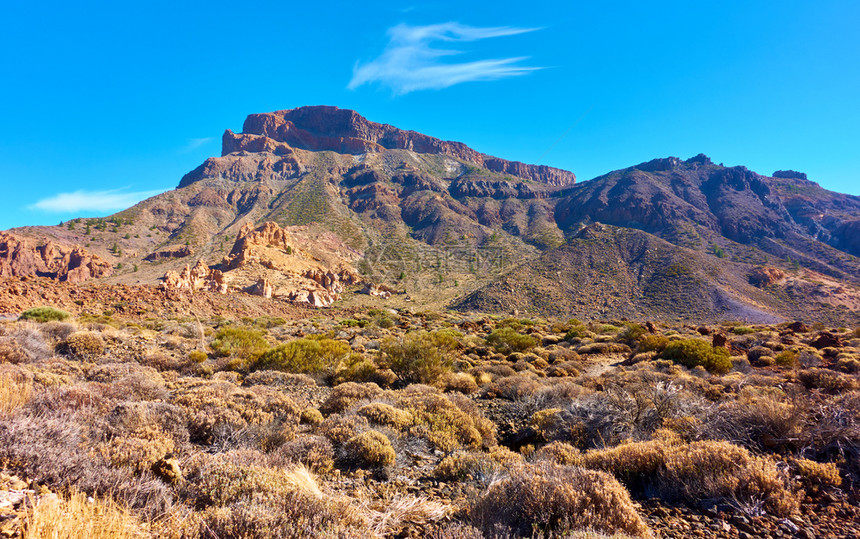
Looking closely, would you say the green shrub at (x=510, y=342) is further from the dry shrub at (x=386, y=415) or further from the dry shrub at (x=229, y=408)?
the dry shrub at (x=229, y=408)

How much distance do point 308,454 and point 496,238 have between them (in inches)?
2650

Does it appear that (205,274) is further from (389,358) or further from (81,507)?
(81,507)

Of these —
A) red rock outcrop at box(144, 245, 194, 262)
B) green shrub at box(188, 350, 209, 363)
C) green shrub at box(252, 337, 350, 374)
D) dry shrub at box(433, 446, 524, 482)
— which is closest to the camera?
dry shrub at box(433, 446, 524, 482)

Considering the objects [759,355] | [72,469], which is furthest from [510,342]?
[72,469]

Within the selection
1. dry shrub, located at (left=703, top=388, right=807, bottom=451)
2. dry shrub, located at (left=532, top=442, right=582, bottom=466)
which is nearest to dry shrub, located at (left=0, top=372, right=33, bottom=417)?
dry shrub, located at (left=532, top=442, right=582, bottom=466)

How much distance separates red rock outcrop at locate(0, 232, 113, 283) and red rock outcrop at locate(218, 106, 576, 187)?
295 ft

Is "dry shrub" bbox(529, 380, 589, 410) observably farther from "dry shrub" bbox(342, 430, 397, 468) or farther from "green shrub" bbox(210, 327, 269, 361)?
"green shrub" bbox(210, 327, 269, 361)

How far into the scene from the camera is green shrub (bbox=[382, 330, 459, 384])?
8.77m

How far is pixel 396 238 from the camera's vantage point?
68625mm

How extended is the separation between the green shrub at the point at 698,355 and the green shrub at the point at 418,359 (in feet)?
25.6

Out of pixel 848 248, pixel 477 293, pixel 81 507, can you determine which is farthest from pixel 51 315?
pixel 848 248

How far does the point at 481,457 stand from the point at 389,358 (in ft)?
18.0

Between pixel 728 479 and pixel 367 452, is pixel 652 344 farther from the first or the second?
pixel 367 452

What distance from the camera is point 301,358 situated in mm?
9078
